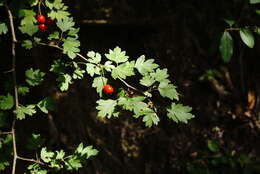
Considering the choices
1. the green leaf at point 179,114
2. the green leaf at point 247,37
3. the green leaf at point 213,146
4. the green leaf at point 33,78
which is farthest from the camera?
the green leaf at point 213,146

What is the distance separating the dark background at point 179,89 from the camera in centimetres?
297

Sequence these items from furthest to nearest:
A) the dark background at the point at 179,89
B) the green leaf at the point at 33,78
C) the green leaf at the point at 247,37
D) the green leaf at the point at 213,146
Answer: the green leaf at the point at 213,146, the dark background at the point at 179,89, the green leaf at the point at 247,37, the green leaf at the point at 33,78

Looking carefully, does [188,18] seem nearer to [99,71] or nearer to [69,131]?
[69,131]

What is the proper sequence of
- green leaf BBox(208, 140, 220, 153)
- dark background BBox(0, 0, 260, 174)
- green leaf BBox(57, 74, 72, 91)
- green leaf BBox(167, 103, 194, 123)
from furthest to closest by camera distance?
1. green leaf BBox(208, 140, 220, 153)
2. dark background BBox(0, 0, 260, 174)
3. green leaf BBox(57, 74, 72, 91)
4. green leaf BBox(167, 103, 194, 123)

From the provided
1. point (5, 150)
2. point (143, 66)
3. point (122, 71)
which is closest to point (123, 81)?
point (122, 71)

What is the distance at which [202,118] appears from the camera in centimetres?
389

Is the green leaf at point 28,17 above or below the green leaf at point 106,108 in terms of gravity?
above

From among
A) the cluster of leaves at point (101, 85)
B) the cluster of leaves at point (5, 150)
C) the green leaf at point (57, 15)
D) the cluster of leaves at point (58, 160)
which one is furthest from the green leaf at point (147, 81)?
the cluster of leaves at point (5, 150)

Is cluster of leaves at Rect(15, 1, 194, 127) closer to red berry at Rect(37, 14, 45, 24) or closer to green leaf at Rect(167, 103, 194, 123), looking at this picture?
green leaf at Rect(167, 103, 194, 123)

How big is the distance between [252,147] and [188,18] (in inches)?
74.6

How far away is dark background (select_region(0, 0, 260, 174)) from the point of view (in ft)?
9.73

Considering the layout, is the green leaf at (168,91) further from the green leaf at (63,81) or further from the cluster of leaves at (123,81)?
the green leaf at (63,81)

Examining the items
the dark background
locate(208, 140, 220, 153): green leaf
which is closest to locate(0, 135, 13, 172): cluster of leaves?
the dark background

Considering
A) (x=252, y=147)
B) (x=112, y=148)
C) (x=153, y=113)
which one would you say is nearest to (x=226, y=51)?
(x=153, y=113)
